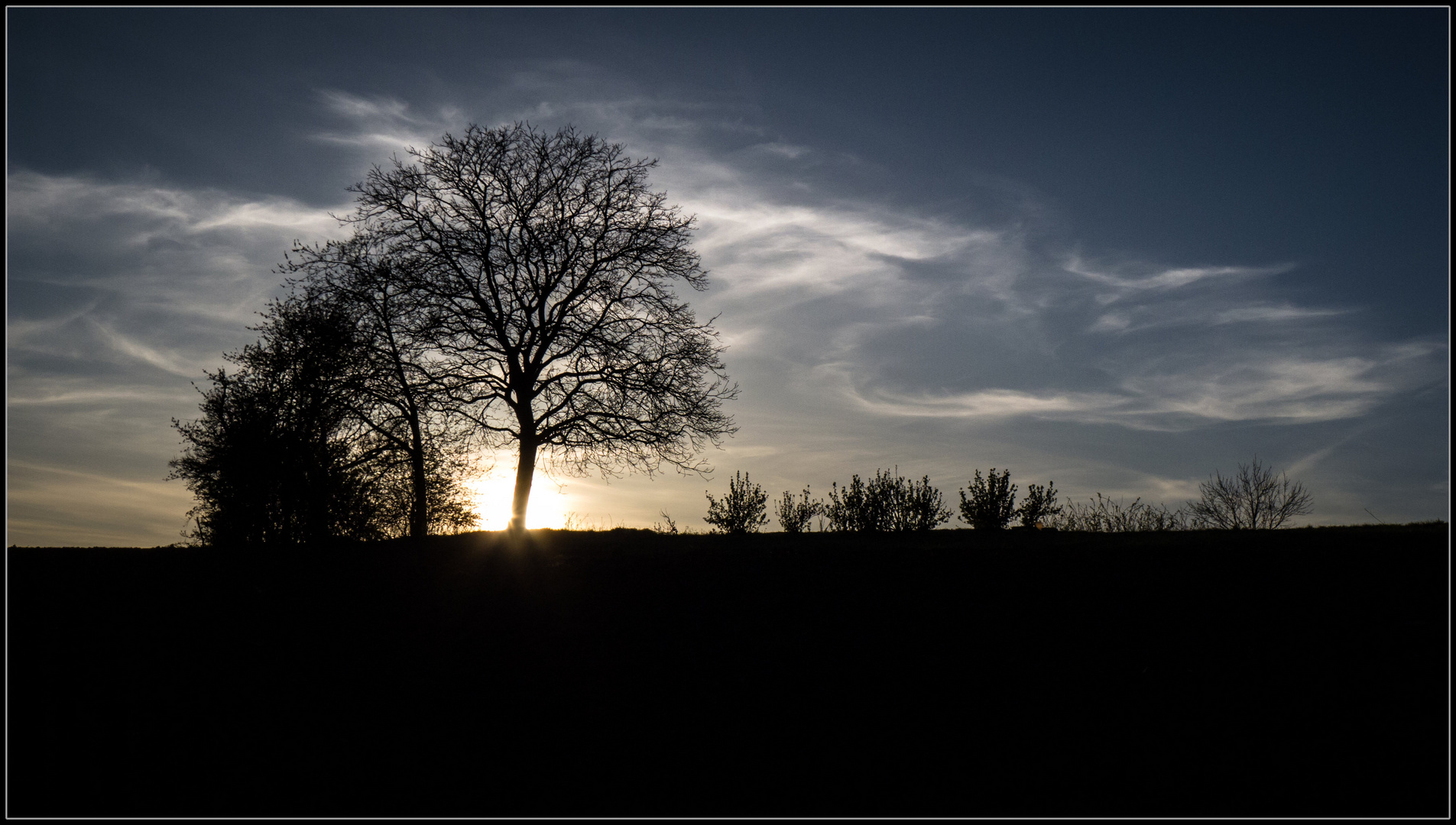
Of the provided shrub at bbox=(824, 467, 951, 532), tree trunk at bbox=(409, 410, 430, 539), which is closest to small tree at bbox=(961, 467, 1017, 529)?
shrub at bbox=(824, 467, 951, 532)

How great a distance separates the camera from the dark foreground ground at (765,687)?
6.81 metres

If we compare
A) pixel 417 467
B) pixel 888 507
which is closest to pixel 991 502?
pixel 888 507

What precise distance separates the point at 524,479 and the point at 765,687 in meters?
13.5

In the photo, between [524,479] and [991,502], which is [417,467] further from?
[991,502]

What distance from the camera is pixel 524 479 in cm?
2066

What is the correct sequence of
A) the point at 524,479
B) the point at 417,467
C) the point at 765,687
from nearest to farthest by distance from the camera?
the point at 765,687 → the point at 524,479 → the point at 417,467

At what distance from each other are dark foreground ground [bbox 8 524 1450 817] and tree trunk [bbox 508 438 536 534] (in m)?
7.18

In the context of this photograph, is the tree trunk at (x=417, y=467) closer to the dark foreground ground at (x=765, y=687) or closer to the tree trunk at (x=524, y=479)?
the tree trunk at (x=524, y=479)

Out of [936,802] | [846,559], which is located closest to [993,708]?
[936,802]

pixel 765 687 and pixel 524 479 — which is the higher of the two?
pixel 524 479

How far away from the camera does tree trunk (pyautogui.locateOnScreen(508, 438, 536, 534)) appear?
20.1 m

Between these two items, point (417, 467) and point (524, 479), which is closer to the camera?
point (524, 479)

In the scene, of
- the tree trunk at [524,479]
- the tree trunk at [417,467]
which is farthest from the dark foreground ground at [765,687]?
the tree trunk at [417,467]

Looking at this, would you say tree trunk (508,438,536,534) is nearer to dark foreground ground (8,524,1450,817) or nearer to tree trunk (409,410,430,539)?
tree trunk (409,410,430,539)
